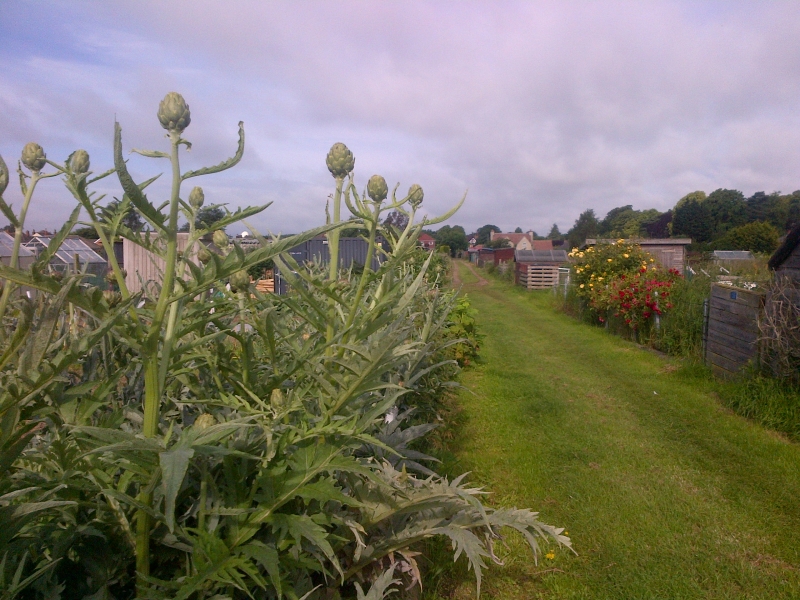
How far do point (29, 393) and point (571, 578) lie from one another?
133 inches

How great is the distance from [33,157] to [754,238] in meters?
49.5

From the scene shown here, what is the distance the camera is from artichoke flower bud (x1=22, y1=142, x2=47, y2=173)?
1297 mm

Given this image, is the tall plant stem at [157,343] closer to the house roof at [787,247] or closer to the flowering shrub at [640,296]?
the house roof at [787,247]

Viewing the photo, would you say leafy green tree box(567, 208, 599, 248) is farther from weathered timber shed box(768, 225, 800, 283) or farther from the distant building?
weathered timber shed box(768, 225, 800, 283)

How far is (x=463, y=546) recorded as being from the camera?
1735mm

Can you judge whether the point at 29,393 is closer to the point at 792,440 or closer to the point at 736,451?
the point at 736,451

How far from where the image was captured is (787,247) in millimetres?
7797

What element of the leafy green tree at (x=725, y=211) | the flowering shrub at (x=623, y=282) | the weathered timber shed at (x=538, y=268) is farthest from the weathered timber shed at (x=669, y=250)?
the leafy green tree at (x=725, y=211)

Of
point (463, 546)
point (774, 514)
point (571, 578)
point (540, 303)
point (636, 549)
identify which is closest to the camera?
point (463, 546)

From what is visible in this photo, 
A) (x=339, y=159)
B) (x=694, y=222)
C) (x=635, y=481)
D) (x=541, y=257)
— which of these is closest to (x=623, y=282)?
(x=635, y=481)

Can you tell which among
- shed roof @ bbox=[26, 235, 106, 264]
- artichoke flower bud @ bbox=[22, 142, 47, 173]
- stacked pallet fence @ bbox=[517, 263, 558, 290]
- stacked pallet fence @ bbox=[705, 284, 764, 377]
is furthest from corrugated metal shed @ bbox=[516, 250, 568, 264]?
artichoke flower bud @ bbox=[22, 142, 47, 173]

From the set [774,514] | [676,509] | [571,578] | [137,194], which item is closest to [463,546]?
[137,194]

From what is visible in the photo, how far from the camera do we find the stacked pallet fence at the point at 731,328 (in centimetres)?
712

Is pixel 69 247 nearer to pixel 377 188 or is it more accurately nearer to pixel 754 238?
pixel 377 188
